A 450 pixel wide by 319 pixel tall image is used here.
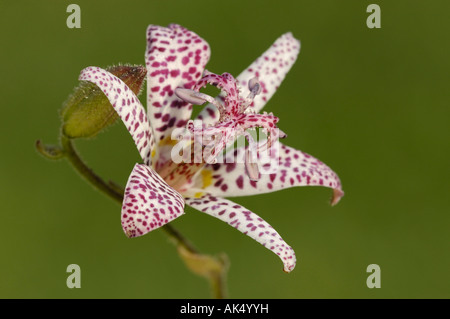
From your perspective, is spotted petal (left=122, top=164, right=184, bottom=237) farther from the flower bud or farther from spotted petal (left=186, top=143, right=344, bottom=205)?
spotted petal (left=186, top=143, right=344, bottom=205)

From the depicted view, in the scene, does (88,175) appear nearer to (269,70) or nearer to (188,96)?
(188,96)

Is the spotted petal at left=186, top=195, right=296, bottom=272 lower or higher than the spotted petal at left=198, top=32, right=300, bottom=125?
lower

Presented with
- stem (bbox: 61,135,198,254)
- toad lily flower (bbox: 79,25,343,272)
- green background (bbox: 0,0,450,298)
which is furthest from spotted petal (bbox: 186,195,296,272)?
green background (bbox: 0,0,450,298)

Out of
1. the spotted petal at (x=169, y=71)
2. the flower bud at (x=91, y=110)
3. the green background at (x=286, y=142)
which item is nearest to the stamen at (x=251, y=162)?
the spotted petal at (x=169, y=71)

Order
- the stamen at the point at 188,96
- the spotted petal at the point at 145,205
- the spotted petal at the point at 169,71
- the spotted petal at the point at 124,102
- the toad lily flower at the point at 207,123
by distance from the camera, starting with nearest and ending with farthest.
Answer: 1. the spotted petal at the point at 145,205
2. the spotted petal at the point at 124,102
3. the toad lily flower at the point at 207,123
4. the stamen at the point at 188,96
5. the spotted petal at the point at 169,71

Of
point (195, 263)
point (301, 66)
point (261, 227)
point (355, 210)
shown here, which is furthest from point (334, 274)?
point (261, 227)

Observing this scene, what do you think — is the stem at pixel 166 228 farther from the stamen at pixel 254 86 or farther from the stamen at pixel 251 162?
the stamen at pixel 254 86
